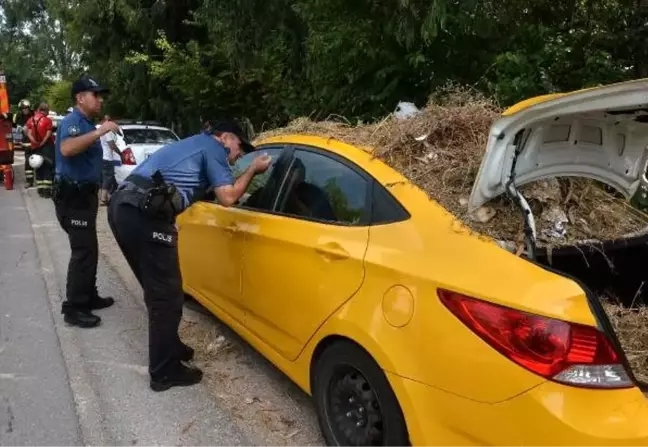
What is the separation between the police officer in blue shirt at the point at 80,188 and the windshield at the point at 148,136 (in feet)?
22.4

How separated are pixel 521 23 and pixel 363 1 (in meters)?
1.50

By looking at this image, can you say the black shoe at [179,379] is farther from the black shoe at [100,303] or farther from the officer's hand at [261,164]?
the black shoe at [100,303]

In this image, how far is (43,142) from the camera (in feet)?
41.5

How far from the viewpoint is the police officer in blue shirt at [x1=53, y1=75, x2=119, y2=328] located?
4.66 meters

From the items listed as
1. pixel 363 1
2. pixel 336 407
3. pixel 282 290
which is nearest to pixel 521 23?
pixel 363 1

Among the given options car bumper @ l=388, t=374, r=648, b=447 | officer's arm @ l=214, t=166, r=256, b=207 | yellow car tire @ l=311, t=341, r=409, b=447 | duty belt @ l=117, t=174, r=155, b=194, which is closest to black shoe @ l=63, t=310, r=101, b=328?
duty belt @ l=117, t=174, r=155, b=194

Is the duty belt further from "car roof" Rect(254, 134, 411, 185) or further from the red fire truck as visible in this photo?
the red fire truck

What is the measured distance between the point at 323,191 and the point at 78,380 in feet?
6.70

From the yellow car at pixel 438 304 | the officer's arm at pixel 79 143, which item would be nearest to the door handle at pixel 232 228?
the yellow car at pixel 438 304

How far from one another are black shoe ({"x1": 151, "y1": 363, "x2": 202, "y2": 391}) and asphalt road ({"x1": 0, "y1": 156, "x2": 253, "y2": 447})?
0.05m

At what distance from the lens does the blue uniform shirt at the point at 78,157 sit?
15.2 ft

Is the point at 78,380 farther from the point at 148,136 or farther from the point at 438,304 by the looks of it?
the point at 148,136

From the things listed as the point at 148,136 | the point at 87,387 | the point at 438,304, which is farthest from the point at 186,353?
the point at 148,136

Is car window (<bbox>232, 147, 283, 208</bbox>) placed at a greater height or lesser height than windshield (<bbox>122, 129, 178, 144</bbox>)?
greater
